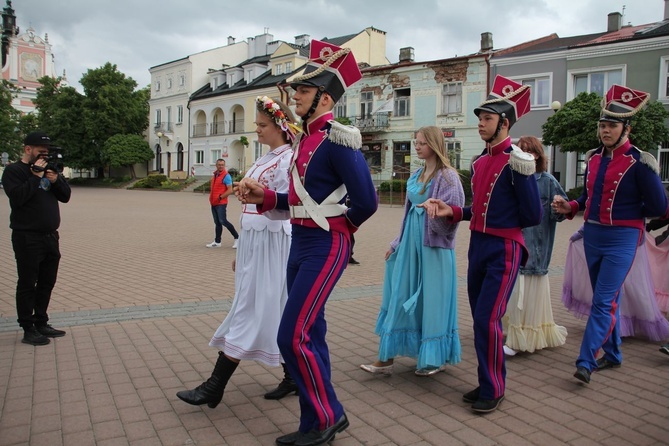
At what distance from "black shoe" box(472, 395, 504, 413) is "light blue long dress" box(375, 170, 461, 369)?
0.51 m

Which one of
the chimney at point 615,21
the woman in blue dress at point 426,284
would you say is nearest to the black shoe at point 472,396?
the woman in blue dress at point 426,284

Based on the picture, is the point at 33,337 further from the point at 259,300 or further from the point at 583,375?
the point at 583,375

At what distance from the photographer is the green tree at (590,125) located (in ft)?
77.3

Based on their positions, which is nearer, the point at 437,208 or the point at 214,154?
the point at 437,208

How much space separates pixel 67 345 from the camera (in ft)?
17.8

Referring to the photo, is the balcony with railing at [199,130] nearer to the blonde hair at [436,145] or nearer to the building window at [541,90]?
the building window at [541,90]

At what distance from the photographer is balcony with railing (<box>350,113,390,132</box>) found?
127 ft

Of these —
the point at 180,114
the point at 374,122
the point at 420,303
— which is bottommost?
the point at 420,303

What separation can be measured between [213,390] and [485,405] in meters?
1.85

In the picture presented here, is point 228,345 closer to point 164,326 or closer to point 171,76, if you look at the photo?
point 164,326

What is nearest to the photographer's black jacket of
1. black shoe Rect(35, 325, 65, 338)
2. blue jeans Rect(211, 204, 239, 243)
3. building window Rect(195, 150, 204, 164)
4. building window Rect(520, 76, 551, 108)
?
black shoe Rect(35, 325, 65, 338)

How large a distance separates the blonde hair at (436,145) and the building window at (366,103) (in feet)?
117

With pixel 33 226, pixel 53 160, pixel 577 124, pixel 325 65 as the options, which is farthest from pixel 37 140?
pixel 577 124

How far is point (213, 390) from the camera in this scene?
3865 millimetres
